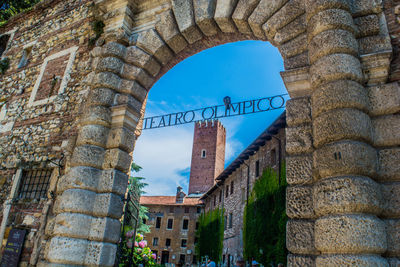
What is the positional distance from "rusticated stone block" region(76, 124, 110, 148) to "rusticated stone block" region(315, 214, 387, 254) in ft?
12.2

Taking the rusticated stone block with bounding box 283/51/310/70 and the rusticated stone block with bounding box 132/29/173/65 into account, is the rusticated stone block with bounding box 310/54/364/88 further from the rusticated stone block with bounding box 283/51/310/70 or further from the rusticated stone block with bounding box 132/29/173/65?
the rusticated stone block with bounding box 132/29/173/65

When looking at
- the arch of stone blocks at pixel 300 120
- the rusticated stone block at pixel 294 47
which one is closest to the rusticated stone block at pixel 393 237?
the arch of stone blocks at pixel 300 120

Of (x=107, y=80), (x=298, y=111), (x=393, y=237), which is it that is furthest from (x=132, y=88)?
(x=393, y=237)

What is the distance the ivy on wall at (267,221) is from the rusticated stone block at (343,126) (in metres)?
11.1

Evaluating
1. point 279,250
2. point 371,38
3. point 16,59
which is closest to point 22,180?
point 16,59

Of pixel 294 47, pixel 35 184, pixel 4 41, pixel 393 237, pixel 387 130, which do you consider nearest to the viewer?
pixel 393 237

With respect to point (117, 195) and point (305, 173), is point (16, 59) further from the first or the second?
point (305, 173)

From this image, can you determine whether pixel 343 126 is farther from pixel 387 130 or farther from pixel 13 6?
pixel 13 6

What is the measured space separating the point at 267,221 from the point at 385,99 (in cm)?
1332

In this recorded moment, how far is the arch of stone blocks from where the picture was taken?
3045 mm

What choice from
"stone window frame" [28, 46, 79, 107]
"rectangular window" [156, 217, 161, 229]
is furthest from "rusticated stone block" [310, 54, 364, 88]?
"rectangular window" [156, 217, 161, 229]

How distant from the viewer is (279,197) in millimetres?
15062

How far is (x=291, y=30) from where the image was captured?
440 cm

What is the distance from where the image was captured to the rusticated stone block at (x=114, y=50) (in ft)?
19.2
